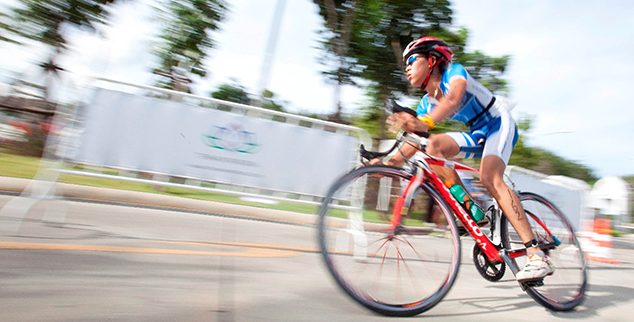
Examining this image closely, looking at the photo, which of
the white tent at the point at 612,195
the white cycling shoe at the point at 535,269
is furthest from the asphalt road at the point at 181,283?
the white tent at the point at 612,195

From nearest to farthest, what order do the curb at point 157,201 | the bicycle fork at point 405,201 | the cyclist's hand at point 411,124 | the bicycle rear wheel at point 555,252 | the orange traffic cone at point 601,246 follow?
the cyclist's hand at point 411,124 → the bicycle fork at point 405,201 → the bicycle rear wheel at point 555,252 → the curb at point 157,201 → the orange traffic cone at point 601,246

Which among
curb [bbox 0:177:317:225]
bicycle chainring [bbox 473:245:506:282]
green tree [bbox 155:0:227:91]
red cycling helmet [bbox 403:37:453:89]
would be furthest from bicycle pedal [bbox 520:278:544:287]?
green tree [bbox 155:0:227:91]

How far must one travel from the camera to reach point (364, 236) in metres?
2.53

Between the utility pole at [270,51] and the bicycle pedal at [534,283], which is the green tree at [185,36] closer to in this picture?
the utility pole at [270,51]

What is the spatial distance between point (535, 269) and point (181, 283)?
2.14 meters

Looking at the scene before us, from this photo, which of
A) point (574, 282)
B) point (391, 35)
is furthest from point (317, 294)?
point (391, 35)

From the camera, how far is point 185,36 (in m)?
15.6

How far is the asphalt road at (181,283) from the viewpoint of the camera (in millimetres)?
1794

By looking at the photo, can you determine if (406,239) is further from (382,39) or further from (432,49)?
(382,39)

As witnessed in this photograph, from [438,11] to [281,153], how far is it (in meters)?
12.0

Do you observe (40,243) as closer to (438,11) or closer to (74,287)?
(74,287)

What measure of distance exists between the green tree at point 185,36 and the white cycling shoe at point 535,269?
14.3m

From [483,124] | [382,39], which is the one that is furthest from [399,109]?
[382,39]

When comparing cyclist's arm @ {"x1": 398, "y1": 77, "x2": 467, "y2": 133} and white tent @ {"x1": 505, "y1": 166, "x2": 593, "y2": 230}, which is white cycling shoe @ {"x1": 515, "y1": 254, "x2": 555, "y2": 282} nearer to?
cyclist's arm @ {"x1": 398, "y1": 77, "x2": 467, "y2": 133}
